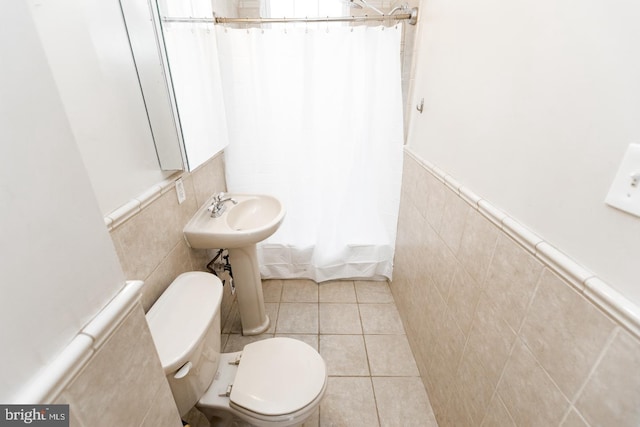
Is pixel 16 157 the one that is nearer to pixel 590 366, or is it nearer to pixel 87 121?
pixel 87 121

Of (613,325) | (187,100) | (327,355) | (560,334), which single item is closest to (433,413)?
(327,355)

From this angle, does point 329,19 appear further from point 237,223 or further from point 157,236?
point 157,236

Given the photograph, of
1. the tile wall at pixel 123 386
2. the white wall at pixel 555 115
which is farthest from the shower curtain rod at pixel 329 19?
the tile wall at pixel 123 386

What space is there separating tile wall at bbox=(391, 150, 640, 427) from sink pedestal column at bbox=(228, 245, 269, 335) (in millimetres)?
908

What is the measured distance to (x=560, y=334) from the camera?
A: 0.66 meters

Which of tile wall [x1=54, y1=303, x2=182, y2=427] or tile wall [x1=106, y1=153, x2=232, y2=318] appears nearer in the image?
tile wall [x1=54, y1=303, x2=182, y2=427]

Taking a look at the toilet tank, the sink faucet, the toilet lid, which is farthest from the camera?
the sink faucet

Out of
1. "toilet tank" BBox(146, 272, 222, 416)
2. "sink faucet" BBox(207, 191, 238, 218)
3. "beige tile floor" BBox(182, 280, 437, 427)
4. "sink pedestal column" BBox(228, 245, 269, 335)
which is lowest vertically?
"beige tile floor" BBox(182, 280, 437, 427)

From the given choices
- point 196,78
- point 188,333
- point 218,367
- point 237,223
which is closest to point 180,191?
point 237,223

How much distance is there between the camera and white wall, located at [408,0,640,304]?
1.77 ft

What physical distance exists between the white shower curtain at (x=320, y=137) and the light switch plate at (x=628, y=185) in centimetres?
128

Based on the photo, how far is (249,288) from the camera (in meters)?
1.63

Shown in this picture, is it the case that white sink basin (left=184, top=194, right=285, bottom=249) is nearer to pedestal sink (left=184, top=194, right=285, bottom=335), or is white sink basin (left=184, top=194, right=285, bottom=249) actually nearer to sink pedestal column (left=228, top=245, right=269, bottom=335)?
pedestal sink (left=184, top=194, right=285, bottom=335)

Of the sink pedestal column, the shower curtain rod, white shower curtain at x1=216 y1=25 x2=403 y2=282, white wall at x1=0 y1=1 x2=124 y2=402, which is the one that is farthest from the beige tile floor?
the shower curtain rod
